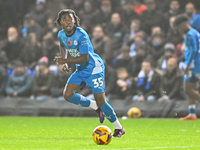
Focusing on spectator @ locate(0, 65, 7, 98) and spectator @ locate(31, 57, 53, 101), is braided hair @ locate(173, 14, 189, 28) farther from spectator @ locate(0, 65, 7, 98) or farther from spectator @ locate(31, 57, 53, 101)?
spectator @ locate(0, 65, 7, 98)

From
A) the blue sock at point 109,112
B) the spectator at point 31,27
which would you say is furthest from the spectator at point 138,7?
the blue sock at point 109,112

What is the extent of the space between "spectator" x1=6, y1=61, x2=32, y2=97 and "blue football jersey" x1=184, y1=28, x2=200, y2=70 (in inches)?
225

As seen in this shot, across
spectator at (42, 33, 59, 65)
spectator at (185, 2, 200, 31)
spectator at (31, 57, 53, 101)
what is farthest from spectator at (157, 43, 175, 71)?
spectator at (42, 33, 59, 65)

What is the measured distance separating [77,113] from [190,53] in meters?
4.21

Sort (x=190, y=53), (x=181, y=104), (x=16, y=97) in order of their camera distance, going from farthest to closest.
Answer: (x=16, y=97) < (x=181, y=104) < (x=190, y=53)

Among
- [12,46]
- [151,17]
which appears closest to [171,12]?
[151,17]

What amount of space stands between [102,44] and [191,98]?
3972mm

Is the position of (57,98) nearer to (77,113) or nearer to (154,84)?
(77,113)

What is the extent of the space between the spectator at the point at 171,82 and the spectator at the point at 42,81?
3.85 m

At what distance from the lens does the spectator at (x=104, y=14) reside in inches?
581

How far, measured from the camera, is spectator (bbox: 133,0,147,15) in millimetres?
14867

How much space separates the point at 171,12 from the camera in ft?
45.5

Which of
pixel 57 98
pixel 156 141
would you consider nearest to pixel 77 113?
pixel 57 98

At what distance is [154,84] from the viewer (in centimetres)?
1262
